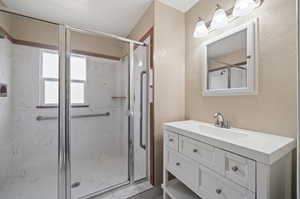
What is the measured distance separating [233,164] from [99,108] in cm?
192

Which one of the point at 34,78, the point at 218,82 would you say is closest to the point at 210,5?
the point at 218,82

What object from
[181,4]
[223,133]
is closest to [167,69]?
[181,4]

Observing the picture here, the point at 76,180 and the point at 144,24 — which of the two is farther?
the point at 144,24

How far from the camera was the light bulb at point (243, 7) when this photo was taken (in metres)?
0.94

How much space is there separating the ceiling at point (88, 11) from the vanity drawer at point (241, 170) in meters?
1.74

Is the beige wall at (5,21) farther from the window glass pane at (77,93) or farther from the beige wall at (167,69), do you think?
the beige wall at (167,69)

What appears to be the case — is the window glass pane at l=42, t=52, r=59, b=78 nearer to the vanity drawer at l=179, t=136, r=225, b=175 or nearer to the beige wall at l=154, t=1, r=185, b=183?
the beige wall at l=154, t=1, r=185, b=183

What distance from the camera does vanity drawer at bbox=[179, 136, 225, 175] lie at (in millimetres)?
756

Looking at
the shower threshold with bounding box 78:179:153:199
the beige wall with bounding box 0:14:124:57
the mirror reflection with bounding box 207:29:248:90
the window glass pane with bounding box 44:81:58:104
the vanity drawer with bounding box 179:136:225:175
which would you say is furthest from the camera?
the window glass pane with bounding box 44:81:58:104

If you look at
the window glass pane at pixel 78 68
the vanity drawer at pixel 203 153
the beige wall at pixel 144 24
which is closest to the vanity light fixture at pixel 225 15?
the beige wall at pixel 144 24

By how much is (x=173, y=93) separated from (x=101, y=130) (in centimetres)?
138

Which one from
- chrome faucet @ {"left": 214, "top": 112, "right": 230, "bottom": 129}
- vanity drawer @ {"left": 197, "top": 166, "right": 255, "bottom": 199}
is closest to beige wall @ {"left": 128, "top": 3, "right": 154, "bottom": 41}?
chrome faucet @ {"left": 214, "top": 112, "right": 230, "bottom": 129}

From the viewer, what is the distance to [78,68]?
→ 1.84 m

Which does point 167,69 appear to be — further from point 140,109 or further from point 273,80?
point 273,80
